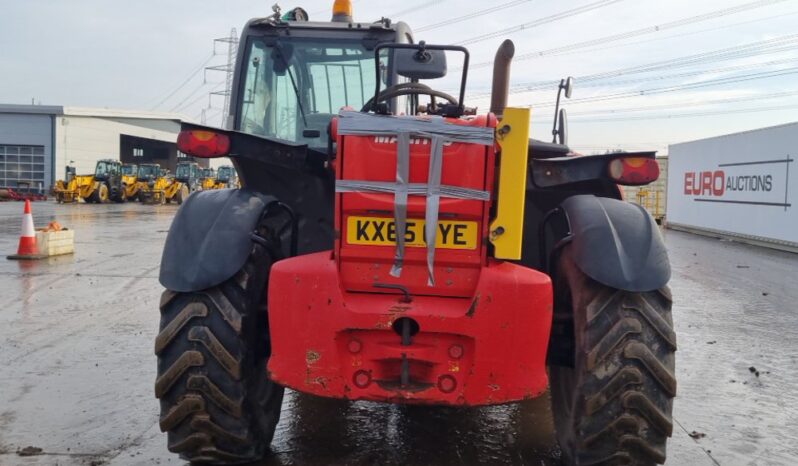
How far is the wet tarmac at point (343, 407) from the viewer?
406 centimetres

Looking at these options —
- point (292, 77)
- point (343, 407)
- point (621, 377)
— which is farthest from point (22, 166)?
point (621, 377)

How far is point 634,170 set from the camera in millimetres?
3553

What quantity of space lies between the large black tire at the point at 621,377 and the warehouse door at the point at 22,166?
51.1 metres

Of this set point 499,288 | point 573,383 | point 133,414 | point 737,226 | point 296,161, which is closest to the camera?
point 499,288

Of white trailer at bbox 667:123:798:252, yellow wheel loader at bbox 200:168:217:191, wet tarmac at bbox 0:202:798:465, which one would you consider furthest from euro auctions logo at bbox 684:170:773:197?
yellow wheel loader at bbox 200:168:217:191

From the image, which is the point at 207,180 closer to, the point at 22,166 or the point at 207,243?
Answer: the point at 22,166

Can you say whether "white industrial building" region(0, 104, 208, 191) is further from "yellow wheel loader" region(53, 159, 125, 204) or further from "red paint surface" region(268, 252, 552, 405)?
"red paint surface" region(268, 252, 552, 405)

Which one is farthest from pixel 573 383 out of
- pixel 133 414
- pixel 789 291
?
pixel 789 291

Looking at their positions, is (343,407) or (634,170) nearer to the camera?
(634,170)

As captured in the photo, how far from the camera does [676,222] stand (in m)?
24.5

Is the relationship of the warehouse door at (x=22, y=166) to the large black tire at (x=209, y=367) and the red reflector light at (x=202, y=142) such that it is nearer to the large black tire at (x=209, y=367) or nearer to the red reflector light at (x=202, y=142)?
the red reflector light at (x=202, y=142)

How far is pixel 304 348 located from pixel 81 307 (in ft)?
20.0

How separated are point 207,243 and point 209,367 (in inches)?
22.9

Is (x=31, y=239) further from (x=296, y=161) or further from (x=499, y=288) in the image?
(x=499, y=288)
